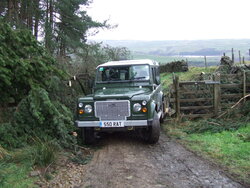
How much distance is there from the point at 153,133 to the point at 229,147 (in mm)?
1733

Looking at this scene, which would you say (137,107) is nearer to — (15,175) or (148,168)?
(148,168)

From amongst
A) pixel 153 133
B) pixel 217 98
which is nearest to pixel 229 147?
pixel 153 133

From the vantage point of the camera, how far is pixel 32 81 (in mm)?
6641

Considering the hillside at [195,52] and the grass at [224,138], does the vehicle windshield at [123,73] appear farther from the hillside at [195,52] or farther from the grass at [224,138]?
the hillside at [195,52]

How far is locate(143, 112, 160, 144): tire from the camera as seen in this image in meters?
6.64

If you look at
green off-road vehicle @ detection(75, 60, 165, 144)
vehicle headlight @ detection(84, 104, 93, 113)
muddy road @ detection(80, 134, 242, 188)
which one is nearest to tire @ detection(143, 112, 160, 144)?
green off-road vehicle @ detection(75, 60, 165, 144)

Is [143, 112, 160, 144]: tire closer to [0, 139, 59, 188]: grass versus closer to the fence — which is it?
[0, 139, 59, 188]: grass

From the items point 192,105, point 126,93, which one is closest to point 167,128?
point 192,105

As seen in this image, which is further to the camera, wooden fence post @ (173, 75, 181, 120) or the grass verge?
wooden fence post @ (173, 75, 181, 120)

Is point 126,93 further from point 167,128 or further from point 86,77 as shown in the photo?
point 86,77

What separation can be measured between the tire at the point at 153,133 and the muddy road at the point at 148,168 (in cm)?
15

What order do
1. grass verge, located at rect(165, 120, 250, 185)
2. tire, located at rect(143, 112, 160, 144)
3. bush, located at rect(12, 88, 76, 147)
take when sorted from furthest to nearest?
tire, located at rect(143, 112, 160, 144)
bush, located at rect(12, 88, 76, 147)
grass verge, located at rect(165, 120, 250, 185)

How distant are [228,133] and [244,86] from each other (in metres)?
2.73

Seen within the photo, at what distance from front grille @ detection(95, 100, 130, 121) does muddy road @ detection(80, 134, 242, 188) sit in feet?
2.56
